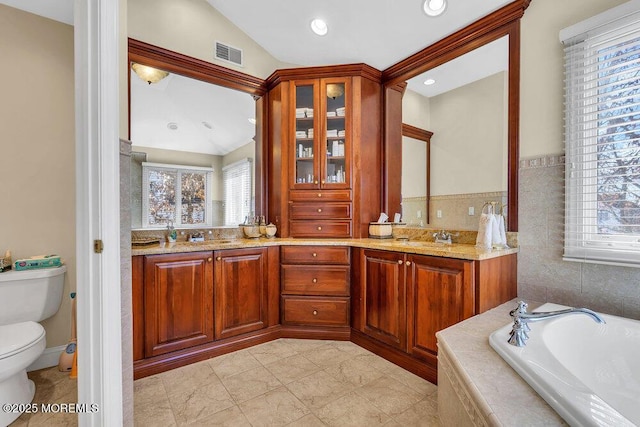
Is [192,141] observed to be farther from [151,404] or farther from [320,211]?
[151,404]

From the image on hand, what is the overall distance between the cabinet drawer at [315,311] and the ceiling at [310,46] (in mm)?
1578

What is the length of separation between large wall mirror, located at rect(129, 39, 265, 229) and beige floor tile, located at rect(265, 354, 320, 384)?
1335mm


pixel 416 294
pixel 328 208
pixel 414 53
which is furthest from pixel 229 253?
pixel 414 53

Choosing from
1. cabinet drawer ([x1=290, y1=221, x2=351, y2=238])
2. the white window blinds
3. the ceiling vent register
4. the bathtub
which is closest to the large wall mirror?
the white window blinds

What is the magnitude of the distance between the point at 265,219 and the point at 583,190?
96.7 inches

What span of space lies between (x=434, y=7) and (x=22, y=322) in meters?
3.54

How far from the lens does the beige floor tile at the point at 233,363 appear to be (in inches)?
81.0

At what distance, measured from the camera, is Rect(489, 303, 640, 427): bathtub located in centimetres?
84

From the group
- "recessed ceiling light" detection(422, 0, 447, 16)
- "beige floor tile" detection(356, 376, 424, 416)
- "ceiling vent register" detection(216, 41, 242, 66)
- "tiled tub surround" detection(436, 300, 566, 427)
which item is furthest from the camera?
"ceiling vent register" detection(216, 41, 242, 66)

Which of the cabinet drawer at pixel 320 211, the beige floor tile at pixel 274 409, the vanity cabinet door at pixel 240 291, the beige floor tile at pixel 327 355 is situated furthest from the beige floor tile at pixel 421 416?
the cabinet drawer at pixel 320 211

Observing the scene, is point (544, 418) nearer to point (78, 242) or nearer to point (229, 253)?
point (78, 242)

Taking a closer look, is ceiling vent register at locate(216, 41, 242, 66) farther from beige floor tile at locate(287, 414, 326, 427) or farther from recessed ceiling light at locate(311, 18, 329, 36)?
beige floor tile at locate(287, 414, 326, 427)

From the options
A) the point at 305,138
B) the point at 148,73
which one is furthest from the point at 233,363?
the point at 148,73

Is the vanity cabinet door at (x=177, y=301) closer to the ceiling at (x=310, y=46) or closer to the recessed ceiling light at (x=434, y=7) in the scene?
the ceiling at (x=310, y=46)
